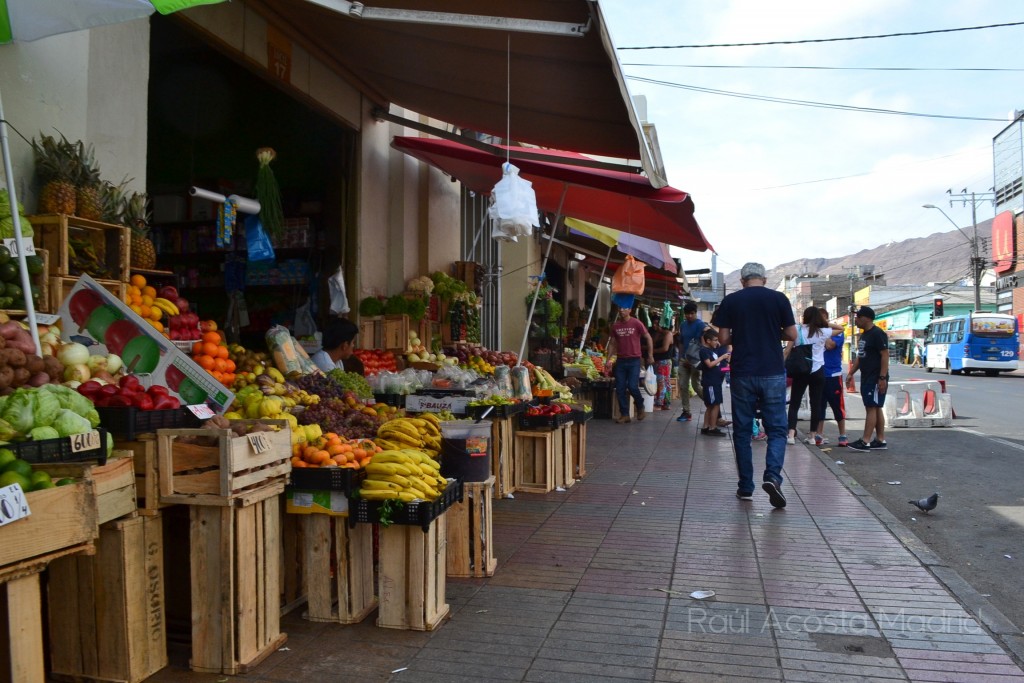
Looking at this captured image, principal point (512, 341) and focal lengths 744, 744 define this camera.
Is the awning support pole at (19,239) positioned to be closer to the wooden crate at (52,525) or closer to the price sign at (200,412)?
the price sign at (200,412)

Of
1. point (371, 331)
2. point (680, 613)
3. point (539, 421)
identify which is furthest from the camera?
point (371, 331)

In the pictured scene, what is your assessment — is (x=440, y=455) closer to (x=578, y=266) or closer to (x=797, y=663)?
(x=797, y=663)

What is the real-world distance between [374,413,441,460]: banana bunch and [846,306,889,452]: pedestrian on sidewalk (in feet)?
22.9

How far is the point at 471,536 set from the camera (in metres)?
4.95

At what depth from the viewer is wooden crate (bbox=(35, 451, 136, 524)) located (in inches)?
114

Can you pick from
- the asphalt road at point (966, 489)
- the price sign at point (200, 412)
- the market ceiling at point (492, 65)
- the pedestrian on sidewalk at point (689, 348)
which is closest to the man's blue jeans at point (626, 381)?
the pedestrian on sidewalk at point (689, 348)

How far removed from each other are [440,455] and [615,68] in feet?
10.6

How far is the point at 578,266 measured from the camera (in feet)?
77.8

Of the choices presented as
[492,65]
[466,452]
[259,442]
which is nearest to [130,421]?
[259,442]

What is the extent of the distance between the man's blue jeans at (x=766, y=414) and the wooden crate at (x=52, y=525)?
5.46 metres

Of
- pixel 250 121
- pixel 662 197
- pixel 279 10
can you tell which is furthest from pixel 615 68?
pixel 250 121

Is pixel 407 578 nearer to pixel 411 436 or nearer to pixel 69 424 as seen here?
pixel 411 436

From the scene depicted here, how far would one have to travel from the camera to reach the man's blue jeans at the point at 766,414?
6887mm

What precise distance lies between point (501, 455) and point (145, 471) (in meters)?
4.04
